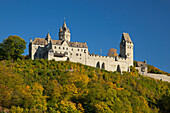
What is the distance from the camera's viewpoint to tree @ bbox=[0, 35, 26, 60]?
235ft

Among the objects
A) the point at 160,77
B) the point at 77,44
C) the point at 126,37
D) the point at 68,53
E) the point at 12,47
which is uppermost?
the point at 126,37

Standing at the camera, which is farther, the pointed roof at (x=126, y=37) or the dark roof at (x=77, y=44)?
the pointed roof at (x=126, y=37)

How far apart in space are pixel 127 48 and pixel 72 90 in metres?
34.2

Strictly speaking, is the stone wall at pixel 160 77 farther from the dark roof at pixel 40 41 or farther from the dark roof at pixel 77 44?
the dark roof at pixel 40 41

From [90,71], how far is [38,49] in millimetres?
14666

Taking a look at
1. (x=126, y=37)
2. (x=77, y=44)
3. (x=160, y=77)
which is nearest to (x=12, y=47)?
(x=77, y=44)

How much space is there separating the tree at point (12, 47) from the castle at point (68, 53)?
3263 mm

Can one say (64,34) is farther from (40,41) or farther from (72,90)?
(72,90)

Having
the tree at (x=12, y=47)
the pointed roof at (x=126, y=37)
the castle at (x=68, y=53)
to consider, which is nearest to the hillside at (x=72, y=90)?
the castle at (x=68, y=53)

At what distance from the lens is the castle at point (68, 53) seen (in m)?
73.7

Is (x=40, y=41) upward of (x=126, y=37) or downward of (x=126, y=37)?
downward

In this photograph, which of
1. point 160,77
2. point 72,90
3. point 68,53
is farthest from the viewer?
point 160,77

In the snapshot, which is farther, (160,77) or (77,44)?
(160,77)

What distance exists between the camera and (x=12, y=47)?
72.1 metres
